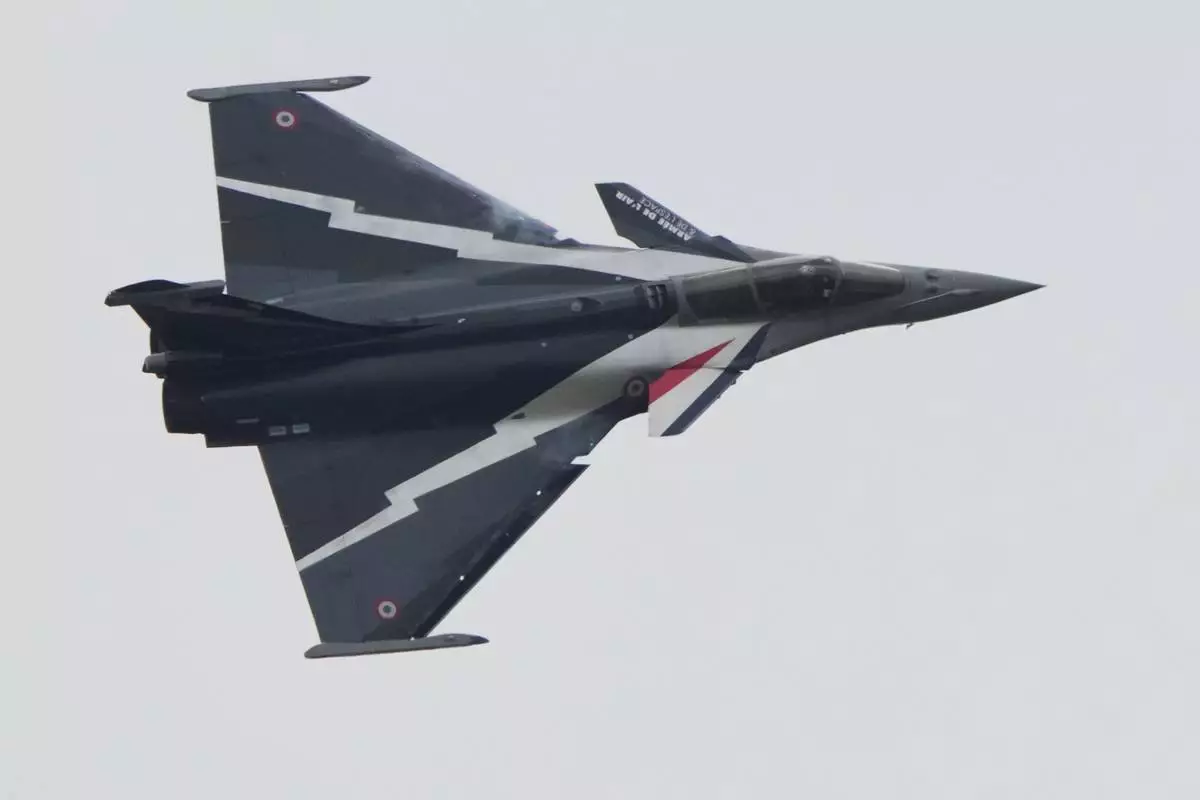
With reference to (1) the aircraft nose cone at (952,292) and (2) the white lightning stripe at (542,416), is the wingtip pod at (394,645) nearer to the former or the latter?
(2) the white lightning stripe at (542,416)

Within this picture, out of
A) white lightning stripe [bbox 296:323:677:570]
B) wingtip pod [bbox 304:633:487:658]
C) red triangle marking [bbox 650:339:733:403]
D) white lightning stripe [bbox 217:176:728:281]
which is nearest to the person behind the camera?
wingtip pod [bbox 304:633:487:658]

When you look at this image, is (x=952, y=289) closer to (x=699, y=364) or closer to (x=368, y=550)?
(x=699, y=364)

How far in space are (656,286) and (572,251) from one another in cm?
138

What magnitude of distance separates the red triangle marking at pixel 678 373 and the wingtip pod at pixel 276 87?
6413 millimetres

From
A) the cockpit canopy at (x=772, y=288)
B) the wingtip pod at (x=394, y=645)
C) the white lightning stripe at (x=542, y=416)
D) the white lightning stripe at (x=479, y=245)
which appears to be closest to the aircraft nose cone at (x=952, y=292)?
the cockpit canopy at (x=772, y=288)

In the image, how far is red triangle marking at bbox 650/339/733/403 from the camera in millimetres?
29750

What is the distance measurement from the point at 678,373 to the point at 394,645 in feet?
17.7

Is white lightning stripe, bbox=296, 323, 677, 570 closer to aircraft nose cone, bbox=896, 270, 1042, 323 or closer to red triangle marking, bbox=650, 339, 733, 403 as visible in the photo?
red triangle marking, bbox=650, 339, 733, 403

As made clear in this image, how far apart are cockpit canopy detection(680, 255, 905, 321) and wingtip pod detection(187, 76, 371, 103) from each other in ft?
19.3

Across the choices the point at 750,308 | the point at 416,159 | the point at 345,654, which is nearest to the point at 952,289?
the point at 750,308

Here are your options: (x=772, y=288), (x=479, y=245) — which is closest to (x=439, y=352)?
(x=479, y=245)

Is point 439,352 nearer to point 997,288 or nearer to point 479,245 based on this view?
point 479,245

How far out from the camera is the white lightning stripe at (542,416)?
29.6 metres

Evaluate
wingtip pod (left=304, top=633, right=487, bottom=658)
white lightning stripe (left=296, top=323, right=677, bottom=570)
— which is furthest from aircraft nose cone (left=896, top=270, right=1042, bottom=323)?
wingtip pod (left=304, top=633, right=487, bottom=658)
